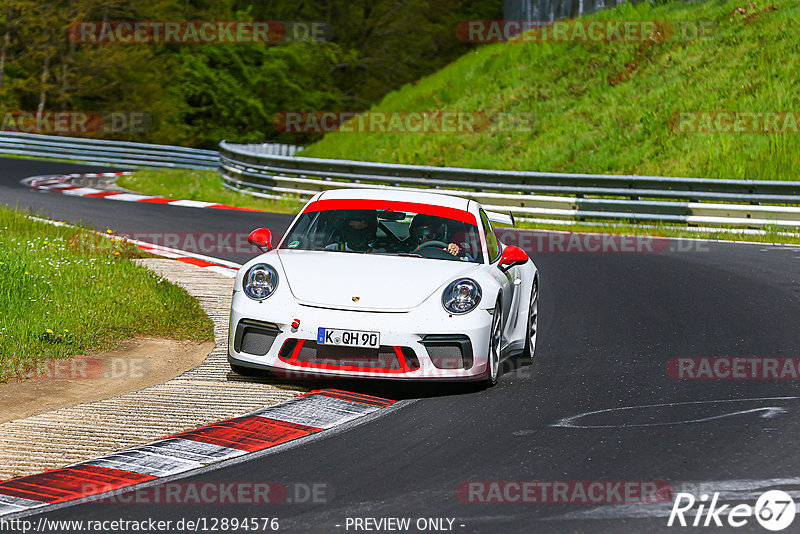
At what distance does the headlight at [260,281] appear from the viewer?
303 inches

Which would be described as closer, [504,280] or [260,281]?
[260,281]

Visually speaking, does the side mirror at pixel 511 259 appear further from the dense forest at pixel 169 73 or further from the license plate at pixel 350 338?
the dense forest at pixel 169 73

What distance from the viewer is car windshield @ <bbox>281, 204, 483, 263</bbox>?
27.9 ft

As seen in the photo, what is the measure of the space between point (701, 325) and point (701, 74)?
18.9 m

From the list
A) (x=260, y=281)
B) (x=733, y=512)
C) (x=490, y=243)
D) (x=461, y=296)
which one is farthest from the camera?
(x=490, y=243)

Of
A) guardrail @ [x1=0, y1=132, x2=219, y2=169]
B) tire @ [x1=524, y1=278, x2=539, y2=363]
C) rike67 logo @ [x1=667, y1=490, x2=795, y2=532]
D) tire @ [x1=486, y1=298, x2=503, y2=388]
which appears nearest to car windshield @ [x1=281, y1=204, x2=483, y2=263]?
tire @ [x1=486, y1=298, x2=503, y2=388]

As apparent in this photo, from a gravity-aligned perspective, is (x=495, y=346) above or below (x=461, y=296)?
below

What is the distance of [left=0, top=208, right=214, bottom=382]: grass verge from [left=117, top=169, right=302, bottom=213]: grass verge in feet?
34.9

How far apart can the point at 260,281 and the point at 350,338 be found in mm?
862

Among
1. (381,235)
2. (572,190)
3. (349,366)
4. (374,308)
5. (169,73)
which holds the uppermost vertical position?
(169,73)

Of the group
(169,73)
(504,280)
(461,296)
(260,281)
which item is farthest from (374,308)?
(169,73)

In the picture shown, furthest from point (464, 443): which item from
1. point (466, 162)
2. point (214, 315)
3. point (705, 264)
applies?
point (466, 162)

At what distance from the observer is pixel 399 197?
892cm

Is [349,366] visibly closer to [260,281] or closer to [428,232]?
[260,281]
